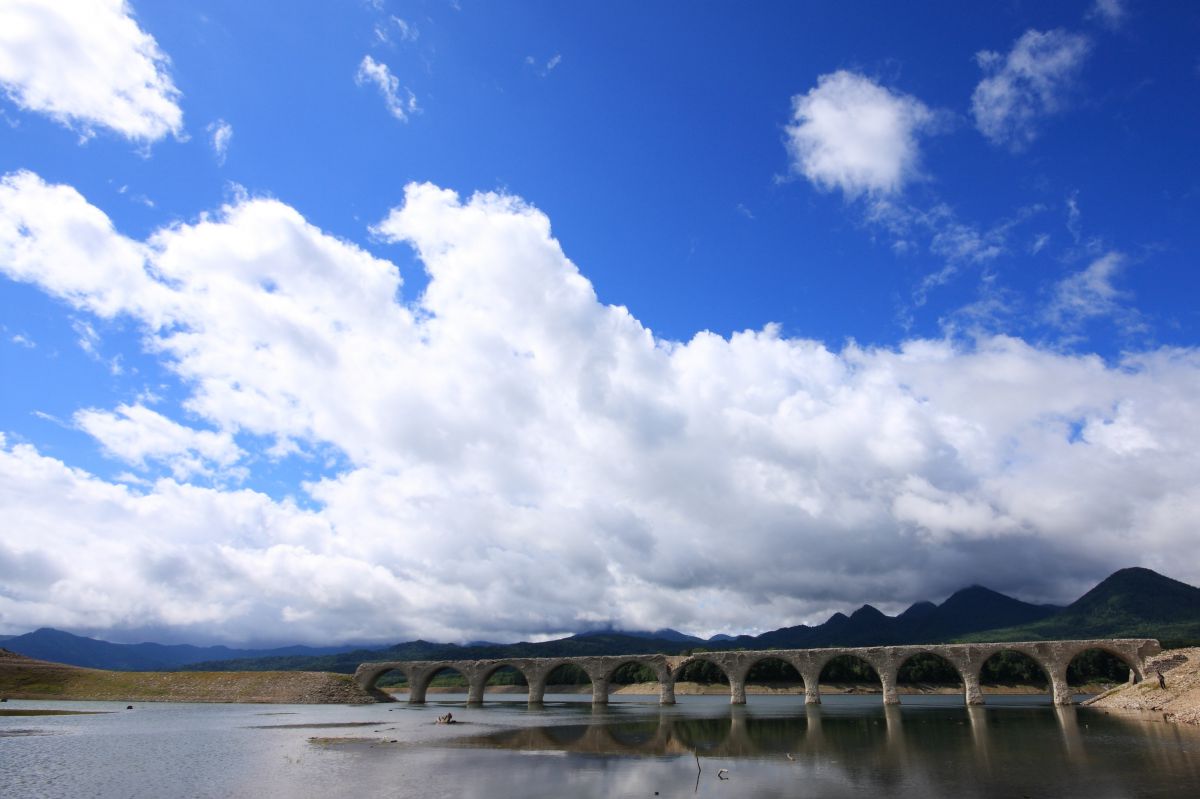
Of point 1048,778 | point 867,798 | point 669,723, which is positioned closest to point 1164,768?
point 1048,778

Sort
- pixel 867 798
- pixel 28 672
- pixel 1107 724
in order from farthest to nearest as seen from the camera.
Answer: pixel 28 672 → pixel 1107 724 → pixel 867 798

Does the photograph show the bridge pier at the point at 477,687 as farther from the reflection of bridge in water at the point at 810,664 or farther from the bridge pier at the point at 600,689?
the bridge pier at the point at 600,689

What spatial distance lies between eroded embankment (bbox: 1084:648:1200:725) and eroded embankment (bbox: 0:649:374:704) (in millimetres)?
83404

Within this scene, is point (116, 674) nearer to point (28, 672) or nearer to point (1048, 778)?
point (28, 672)

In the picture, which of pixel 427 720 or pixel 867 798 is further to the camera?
pixel 427 720

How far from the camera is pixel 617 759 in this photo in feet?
101

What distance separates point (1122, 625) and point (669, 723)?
595 feet

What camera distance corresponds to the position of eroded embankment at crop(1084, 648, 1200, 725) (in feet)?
143

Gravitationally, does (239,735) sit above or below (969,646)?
below

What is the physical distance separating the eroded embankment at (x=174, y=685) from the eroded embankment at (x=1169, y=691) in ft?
→ 274

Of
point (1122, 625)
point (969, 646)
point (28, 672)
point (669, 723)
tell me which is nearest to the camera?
point (669, 723)

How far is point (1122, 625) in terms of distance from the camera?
175 m

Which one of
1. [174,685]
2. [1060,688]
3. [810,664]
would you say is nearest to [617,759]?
[810,664]

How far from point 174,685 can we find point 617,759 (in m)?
85.7
